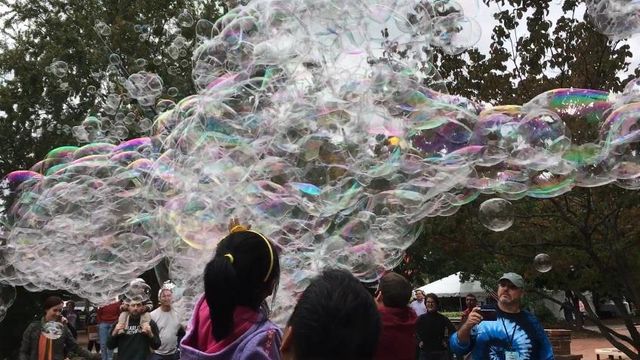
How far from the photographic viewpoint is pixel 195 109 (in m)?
7.57

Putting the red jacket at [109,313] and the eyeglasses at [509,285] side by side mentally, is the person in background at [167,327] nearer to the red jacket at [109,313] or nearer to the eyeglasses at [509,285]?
the eyeglasses at [509,285]

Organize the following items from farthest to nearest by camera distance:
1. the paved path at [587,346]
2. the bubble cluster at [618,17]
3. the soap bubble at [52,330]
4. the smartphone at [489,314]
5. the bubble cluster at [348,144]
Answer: the paved path at [587,346] < the soap bubble at [52,330] < the bubble cluster at [618,17] < the bubble cluster at [348,144] < the smartphone at [489,314]

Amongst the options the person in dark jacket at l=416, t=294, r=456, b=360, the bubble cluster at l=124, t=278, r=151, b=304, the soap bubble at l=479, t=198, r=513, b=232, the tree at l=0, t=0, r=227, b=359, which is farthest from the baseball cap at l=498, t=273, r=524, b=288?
the tree at l=0, t=0, r=227, b=359

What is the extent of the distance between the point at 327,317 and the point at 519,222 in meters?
8.00

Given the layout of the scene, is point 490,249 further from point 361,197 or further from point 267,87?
point 267,87

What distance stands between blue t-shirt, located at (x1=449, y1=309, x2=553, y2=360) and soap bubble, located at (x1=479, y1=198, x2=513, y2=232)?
2586 mm

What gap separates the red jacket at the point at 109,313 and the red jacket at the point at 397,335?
25.6ft

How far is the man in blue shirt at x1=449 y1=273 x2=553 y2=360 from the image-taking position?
4.34 metres

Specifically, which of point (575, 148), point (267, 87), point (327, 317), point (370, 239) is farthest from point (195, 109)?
point (327, 317)

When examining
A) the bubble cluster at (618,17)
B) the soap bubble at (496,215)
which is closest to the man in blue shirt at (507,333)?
the soap bubble at (496,215)

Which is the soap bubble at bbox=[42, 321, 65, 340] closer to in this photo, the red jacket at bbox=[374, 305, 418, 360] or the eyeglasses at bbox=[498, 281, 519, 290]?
the red jacket at bbox=[374, 305, 418, 360]

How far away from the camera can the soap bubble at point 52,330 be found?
7.53 meters

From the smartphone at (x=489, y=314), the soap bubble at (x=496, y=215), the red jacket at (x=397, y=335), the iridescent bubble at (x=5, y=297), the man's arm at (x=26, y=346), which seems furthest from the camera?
the iridescent bubble at (x=5, y=297)

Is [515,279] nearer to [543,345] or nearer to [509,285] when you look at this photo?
[509,285]
